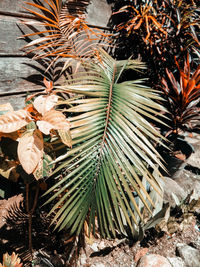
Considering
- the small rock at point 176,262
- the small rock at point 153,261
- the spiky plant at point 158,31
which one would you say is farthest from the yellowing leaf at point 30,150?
the spiky plant at point 158,31

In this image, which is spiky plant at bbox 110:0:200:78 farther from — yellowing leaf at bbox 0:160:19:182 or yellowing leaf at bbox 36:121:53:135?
yellowing leaf at bbox 0:160:19:182

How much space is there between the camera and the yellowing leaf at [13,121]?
73 cm

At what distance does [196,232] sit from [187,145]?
85 centimetres

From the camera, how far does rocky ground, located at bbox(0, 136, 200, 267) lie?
122 centimetres

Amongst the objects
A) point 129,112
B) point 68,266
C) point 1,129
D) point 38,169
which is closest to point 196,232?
point 68,266

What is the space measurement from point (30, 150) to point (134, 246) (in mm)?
1151

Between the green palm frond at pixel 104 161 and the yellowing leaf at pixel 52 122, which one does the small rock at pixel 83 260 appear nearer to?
the green palm frond at pixel 104 161

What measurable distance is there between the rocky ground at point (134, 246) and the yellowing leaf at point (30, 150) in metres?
0.62

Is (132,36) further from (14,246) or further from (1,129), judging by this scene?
(14,246)

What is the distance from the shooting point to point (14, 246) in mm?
1194

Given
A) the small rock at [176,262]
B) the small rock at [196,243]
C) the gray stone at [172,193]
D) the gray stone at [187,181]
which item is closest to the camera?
the small rock at [176,262]

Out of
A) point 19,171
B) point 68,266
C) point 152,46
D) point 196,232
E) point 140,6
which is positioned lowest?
point 196,232

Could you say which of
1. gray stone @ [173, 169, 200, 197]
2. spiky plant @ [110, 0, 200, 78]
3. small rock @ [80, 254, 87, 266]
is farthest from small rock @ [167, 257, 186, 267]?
spiky plant @ [110, 0, 200, 78]

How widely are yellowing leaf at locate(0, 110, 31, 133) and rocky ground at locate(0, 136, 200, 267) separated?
749mm
